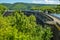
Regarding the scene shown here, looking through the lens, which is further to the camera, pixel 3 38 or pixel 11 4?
pixel 11 4

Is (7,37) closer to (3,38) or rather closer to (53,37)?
(3,38)

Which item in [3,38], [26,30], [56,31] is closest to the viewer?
[3,38]

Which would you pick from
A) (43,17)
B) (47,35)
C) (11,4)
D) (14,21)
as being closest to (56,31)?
(47,35)

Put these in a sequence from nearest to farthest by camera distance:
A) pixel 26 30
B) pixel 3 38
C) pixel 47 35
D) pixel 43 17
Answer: pixel 3 38 < pixel 26 30 < pixel 47 35 < pixel 43 17

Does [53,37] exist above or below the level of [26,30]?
below

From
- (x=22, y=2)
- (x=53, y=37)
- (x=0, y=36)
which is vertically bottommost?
(x=22, y=2)

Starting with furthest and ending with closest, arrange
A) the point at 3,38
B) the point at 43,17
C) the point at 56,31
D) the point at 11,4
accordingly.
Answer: the point at 11,4 < the point at 43,17 < the point at 56,31 < the point at 3,38

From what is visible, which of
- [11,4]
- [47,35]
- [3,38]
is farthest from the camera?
[11,4]

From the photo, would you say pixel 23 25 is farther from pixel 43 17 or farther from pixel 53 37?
pixel 43 17

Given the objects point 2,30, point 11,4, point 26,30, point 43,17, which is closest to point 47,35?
point 26,30
